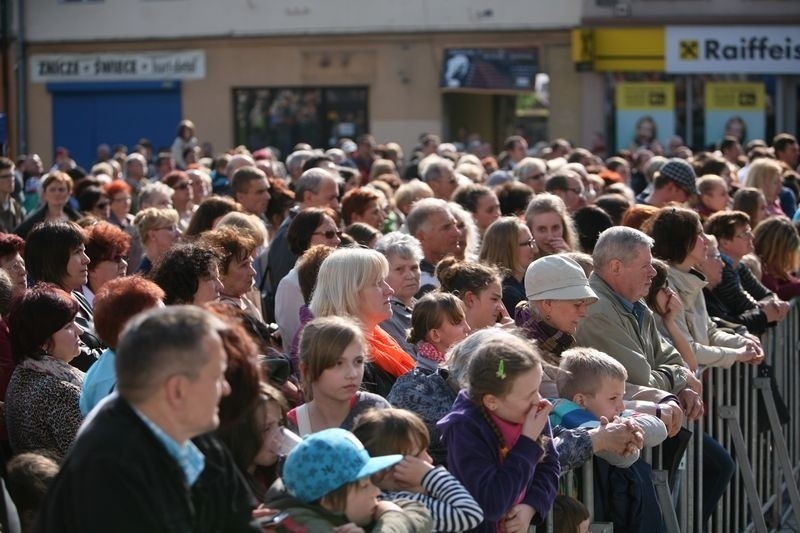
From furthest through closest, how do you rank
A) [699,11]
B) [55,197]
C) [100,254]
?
[699,11]
[55,197]
[100,254]

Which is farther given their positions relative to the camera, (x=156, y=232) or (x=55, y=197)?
(x=55, y=197)

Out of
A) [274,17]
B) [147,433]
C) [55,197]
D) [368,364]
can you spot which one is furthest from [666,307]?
[274,17]

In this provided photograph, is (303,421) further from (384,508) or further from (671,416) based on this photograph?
(671,416)

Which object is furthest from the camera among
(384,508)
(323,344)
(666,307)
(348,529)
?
(666,307)

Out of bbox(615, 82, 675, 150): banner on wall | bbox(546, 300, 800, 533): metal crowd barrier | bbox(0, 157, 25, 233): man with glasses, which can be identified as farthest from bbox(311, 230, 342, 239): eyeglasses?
bbox(615, 82, 675, 150): banner on wall

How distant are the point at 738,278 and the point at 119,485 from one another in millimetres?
6598

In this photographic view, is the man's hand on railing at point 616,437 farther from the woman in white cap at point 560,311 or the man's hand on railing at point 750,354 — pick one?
the man's hand on railing at point 750,354

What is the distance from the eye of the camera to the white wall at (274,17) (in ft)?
97.5

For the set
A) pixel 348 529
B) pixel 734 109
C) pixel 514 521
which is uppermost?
pixel 734 109

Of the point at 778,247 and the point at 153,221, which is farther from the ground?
the point at 153,221

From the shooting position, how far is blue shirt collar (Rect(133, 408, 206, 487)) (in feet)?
10.9

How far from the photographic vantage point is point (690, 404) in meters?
6.79

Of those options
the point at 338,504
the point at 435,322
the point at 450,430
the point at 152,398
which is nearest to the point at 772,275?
the point at 435,322

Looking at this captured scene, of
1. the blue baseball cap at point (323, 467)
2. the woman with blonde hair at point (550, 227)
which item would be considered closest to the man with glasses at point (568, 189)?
the woman with blonde hair at point (550, 227)
